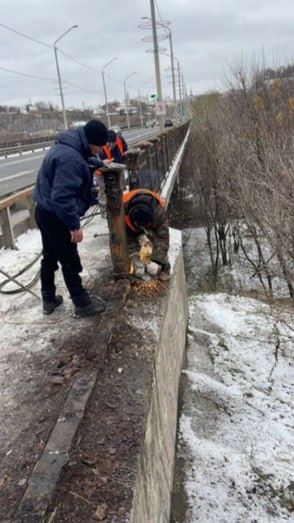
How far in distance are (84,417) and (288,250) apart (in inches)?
359

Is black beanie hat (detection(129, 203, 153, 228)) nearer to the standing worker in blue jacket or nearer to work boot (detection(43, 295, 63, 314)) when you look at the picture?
the standing worker in blue jacket

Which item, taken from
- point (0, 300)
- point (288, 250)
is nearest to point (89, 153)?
point (0, 300)

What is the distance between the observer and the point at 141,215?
16.2ft

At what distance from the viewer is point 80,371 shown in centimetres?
358

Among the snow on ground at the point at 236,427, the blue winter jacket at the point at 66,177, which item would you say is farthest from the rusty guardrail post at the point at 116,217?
the snow on ground at the point at 236,427

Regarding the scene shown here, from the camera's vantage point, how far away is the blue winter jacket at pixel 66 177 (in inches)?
148

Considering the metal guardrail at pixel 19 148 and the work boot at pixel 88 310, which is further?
the metal guardrail at pixel 19 148

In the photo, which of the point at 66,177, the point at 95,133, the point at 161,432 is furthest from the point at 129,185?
the point at 161,432

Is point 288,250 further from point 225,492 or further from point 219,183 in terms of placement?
point 219,183

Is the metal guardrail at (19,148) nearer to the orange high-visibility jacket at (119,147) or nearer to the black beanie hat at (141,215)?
the orange high-visibility jacket at (119,147)

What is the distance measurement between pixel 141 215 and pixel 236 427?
2859 millimetres

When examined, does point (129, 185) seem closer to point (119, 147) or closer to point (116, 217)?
point (119, 147)

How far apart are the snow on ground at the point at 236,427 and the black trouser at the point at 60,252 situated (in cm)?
208

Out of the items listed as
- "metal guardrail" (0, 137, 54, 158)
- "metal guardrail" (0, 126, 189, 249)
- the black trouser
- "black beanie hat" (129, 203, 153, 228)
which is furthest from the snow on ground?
"metal guardrail" (0, 137, 54, 158)
